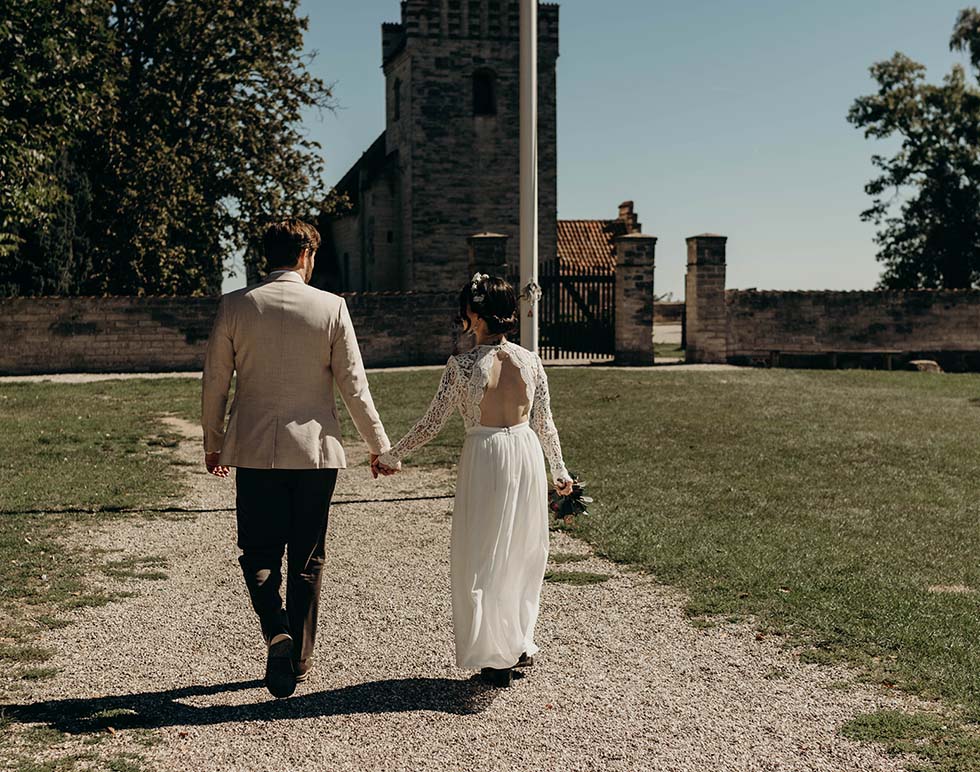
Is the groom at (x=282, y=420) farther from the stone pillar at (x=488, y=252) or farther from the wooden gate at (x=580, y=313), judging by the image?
the wooden gate at (x=580, y=313)

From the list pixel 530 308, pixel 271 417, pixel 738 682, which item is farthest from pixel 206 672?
pixel 530 308

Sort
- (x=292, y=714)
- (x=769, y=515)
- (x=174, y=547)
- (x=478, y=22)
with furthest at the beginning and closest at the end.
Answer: (x=478, y=22) < (x=769, y=515) < (x=174, y=547) < (x=292, y=714)

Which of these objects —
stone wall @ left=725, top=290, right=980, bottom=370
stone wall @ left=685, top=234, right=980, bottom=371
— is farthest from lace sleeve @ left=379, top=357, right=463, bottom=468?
stone wall @ left=725, top=290, right=980, bottom=370

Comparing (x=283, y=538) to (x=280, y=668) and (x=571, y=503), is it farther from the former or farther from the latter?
(x=571, y=503)

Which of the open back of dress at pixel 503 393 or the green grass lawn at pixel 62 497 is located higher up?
the open back of dress at pixel 503 393

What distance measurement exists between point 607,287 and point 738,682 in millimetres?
21815

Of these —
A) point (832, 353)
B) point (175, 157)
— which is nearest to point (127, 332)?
Answer: point (175, 157)

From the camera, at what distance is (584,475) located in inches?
440

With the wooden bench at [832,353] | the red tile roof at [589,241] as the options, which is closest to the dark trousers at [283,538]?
the wooden bench at [832,353]

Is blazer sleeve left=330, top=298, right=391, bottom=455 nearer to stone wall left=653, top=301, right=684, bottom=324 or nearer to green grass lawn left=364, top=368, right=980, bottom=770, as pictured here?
green grass lawn left=364, top=368, right=980, bottom=770

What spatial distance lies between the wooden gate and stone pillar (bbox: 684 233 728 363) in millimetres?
1866

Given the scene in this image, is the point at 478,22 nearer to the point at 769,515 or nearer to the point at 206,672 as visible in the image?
the point at 769,515

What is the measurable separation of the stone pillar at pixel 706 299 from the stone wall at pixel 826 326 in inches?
0.9

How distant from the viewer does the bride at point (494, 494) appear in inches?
197
